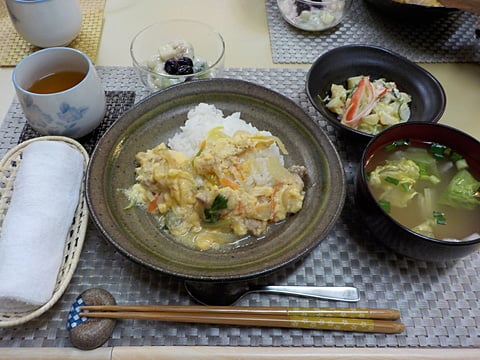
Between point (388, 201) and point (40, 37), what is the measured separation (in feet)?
5.91

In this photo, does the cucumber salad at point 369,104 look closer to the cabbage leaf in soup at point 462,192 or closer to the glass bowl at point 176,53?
the cabbage leaf in soup at point 462,192

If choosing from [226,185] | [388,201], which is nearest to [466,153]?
[388,201]

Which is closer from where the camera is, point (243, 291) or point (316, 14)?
point (243, 291)

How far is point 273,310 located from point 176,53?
4.37ft

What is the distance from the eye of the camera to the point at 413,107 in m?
1.91

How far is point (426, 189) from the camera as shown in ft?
5.15

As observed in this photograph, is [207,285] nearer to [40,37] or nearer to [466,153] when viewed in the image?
[466,153]

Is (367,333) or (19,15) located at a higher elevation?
(19,15)

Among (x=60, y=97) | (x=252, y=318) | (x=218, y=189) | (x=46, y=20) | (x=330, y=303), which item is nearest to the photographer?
(x=252, y=318)

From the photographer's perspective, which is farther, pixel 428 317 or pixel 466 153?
pixel 466 153

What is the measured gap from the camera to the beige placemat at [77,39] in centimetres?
221

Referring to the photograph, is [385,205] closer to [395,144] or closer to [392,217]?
[392,217]

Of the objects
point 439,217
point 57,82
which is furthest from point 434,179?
point 57,82

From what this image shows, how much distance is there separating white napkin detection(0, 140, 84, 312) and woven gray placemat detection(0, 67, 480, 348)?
120 mm
